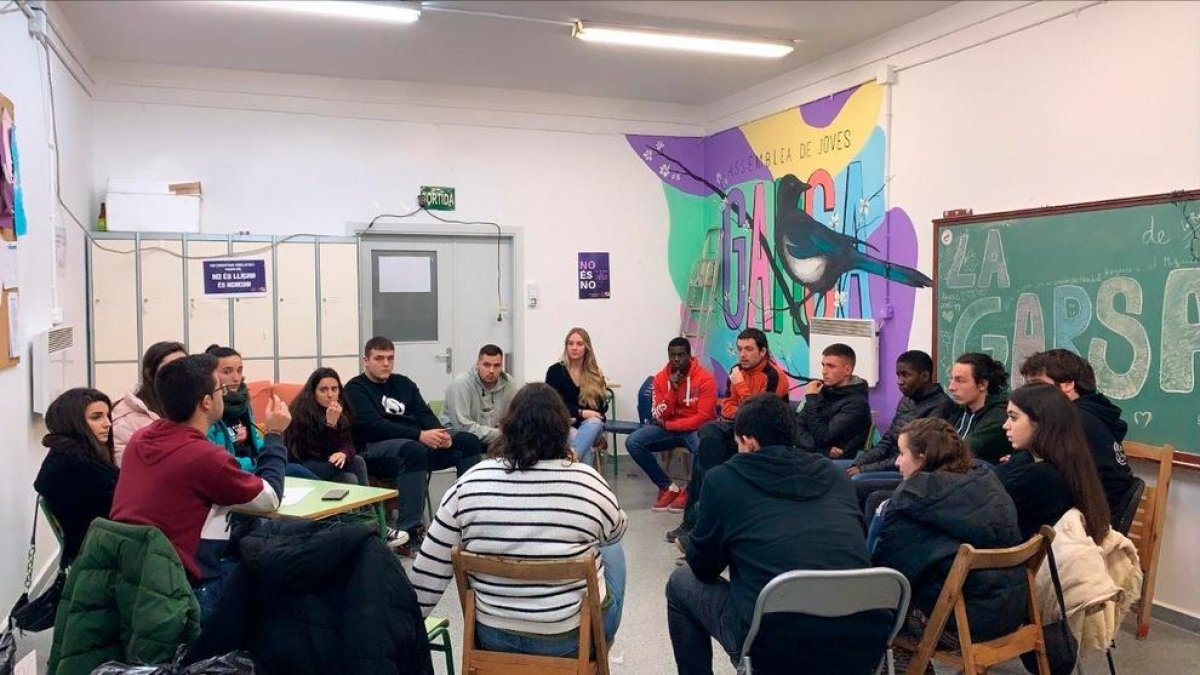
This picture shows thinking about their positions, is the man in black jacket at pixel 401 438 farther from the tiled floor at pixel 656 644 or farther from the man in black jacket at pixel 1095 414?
the man in black jacket at pixel 1095 414

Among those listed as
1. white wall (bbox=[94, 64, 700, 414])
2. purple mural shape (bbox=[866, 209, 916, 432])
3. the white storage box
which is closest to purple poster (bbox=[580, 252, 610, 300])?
white wall (bbox=[94, 64, 700, 414])

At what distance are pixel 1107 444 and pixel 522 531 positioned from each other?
238cm

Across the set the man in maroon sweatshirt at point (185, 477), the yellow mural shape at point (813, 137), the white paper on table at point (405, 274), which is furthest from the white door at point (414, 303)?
the man in maroon sweatshirt at point (185, 477)

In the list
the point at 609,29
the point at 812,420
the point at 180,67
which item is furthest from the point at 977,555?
the point at 180,67

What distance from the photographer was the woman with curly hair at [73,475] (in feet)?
9.30

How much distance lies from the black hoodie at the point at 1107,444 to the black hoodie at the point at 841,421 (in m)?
1.46

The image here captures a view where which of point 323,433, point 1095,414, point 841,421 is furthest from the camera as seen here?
point 841,421

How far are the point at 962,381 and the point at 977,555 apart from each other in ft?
6.12

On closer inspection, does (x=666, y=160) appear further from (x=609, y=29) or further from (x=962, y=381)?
(x=962, y=381)

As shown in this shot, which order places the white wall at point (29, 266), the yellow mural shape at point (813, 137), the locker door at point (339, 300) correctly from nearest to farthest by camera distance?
the white wall at point (29, 266)
the yellow mural shape at point (813, 137)
the locker door at point (339, 300)

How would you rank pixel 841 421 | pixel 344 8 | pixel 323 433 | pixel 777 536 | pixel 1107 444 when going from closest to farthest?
pixel 777 536 → pixel 1107 444 → pixel 323 433 → pixel 344 8 → pixel 841 421

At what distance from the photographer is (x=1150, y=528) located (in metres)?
3.43

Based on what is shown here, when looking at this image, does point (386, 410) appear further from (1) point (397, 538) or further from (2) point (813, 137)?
(2) point (813, 137)

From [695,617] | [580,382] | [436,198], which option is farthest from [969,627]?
[436,198]
